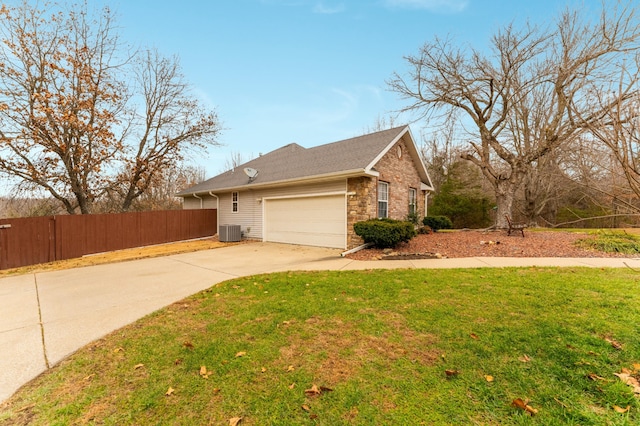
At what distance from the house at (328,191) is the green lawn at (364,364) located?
5.65 meters

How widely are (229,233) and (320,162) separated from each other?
18.6 ft

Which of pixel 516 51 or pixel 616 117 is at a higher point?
pixel 516 51

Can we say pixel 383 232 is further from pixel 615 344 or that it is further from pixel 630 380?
pixel 630 380

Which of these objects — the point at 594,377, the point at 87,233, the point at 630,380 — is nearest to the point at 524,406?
the point at 594,377

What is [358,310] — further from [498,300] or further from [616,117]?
[616,117]

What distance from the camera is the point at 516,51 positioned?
11.3m

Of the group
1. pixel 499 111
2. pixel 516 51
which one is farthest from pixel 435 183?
pixel 516 51

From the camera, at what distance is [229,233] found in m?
12.9

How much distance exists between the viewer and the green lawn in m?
2.00

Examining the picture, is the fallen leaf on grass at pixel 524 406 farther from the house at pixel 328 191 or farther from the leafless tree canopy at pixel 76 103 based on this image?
the leafless tree canopy at pixel 76 103

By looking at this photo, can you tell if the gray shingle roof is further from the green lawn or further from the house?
the green lawn

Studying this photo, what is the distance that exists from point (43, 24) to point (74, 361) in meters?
15.8

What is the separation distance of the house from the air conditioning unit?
1.74ft

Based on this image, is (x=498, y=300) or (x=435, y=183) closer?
(x=498, y=300)
